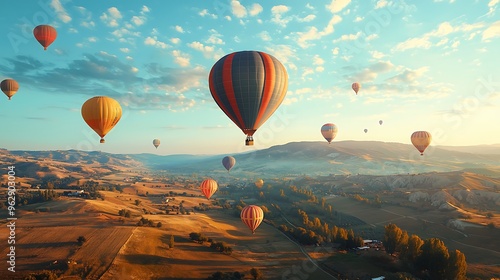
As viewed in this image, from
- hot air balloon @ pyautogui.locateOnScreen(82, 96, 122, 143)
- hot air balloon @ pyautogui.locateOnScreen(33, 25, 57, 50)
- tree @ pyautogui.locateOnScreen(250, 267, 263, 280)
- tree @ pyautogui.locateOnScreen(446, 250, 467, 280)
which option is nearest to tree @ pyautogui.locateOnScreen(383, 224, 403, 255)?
tree @ pyautogui.locateOnScreen(446, 250, 467, 280)

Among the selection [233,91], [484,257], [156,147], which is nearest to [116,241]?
[233,91]

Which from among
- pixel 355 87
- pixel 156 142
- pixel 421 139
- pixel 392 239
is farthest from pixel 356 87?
pixel 156 142

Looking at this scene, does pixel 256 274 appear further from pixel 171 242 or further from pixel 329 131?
pixel 329 131

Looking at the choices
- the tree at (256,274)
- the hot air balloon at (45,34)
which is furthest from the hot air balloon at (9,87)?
the tree at (256,274)

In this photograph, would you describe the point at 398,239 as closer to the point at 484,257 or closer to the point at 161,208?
the point at 484,257

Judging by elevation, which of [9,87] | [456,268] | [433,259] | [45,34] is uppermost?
[45,34]
